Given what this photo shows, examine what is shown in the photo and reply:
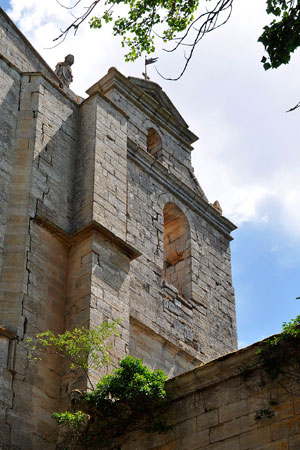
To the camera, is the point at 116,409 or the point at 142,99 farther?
the point at 142,99

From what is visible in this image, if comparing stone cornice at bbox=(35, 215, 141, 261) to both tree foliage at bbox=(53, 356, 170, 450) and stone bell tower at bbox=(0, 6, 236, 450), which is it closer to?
stone bell tower at bbox=(0, 6, 236, 450)

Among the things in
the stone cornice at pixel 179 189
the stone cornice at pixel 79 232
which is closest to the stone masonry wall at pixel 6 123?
the stone cornice at pixel 79 232

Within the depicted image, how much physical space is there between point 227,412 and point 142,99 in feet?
30.8

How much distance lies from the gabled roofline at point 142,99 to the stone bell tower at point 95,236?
3 cm

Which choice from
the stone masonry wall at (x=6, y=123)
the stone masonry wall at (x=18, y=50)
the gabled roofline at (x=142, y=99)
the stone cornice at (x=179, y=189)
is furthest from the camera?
the gabled roofline at (x=142, y=99)

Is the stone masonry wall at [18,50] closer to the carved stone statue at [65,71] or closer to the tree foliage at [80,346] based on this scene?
the carved stone statue at [65,71]

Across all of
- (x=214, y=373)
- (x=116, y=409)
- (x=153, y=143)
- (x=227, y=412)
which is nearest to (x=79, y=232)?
(x=116, y=409)

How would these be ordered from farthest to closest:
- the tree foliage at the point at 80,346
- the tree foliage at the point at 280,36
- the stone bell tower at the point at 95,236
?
the stone bell tower at the point at 95,236
the tree foliage at the point at 80,346
the tree foliage at the point at 280,36

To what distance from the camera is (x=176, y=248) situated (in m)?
16.3

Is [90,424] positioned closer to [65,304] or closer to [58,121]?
[65,304]

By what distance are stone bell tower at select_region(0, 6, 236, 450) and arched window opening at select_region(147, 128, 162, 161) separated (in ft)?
0.09

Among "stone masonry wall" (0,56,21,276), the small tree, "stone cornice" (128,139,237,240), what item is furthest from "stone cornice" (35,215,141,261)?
"stone cornice" (128,139,237,240)

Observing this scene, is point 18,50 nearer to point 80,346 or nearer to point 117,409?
point 80,346

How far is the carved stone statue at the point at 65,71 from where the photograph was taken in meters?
16.9
